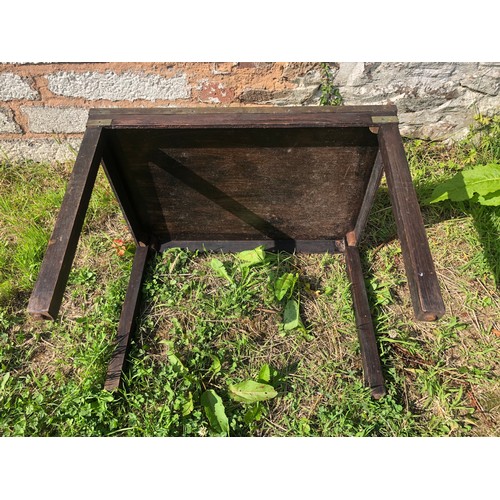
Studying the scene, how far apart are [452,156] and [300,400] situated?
7.04ft

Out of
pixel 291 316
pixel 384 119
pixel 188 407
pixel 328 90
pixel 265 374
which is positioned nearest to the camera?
pixel 384 119

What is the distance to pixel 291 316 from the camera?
92.0 inches

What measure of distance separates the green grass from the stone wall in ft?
1.93

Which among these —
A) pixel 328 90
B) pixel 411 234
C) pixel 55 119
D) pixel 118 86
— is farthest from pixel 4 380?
pixel 328 90

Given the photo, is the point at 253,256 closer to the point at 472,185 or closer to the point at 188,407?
the point at 188,407

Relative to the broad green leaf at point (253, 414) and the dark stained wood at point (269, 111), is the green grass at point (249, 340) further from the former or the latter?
the dark stained wood at point (269, 111)

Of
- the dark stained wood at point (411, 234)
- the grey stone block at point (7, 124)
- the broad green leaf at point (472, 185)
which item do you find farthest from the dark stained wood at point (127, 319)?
the broad green leaf at point (472, 185)

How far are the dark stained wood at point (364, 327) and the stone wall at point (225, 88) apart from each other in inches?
44.3

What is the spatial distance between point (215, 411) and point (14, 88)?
7.79 ft

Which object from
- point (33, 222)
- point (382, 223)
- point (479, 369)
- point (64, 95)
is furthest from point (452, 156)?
point (33, 222)

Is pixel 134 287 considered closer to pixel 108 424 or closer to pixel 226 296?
pixel 226 296

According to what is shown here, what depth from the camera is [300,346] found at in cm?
229

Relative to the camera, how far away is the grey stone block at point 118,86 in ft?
8.61

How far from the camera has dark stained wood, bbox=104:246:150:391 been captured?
2123mm
